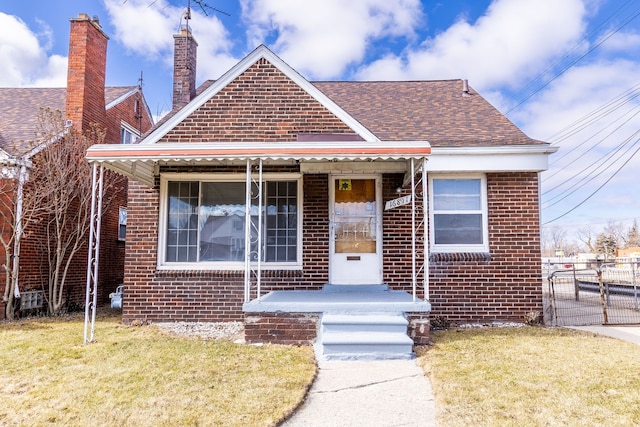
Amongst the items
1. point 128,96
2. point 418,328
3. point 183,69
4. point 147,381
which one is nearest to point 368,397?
point 418,328

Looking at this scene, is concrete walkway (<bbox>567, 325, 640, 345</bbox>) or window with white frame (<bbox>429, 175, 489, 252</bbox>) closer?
concrete walkway (<bbox>567, 325, 640, 345</bbox>)

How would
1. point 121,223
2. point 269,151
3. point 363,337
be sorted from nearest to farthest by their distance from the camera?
point 363,337, point 269,151, point 121,223

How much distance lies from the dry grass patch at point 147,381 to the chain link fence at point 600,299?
5.83 metres

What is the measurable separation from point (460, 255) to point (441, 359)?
10.4 feet

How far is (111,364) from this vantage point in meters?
5.25

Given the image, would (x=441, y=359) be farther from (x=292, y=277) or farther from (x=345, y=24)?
(x=345, y=24)

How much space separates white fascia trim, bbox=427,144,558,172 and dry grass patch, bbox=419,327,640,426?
9.81ft

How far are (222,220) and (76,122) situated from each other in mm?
5208

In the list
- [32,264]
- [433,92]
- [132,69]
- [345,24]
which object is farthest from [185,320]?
[132,69]

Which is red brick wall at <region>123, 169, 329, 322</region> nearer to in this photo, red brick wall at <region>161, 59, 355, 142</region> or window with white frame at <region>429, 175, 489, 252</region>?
red brick wall at <region>161, 59, 355, 142</region>

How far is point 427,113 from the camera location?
9828mm

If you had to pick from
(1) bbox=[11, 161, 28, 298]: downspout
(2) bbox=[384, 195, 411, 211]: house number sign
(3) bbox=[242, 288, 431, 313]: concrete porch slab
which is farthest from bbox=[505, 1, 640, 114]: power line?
(1) bbox=[11, 161, 28, 298]: downspout

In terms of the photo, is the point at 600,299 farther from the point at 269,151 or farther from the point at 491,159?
the point at 269,151

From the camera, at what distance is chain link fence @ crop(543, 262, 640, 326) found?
336 inches
